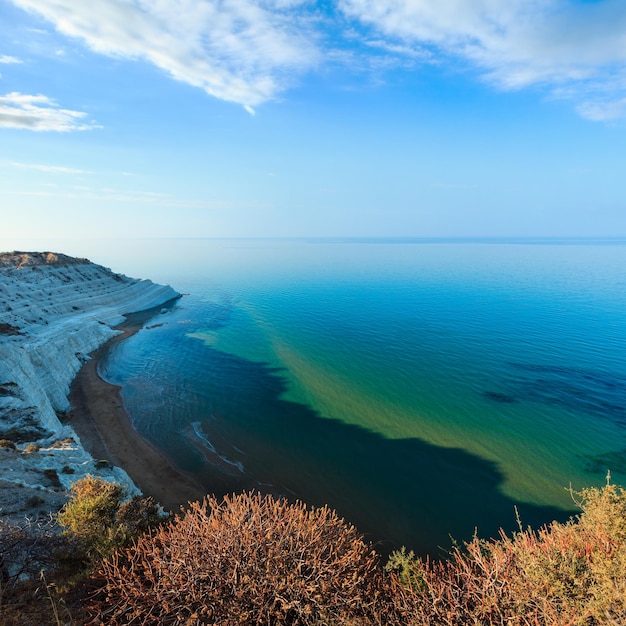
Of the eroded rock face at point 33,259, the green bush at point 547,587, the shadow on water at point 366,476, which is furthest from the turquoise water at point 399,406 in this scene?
the eroded rock face at point 33,259

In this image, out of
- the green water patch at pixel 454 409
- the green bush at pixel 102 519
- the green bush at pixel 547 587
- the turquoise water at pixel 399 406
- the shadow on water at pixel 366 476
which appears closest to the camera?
the green bush at pixel 547 587

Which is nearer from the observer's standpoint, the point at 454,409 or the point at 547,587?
the point at 547,587

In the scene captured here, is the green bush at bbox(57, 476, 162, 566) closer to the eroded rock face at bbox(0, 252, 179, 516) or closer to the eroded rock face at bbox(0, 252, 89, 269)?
the eroded rock face at bbox(0, 252, 179, 516)

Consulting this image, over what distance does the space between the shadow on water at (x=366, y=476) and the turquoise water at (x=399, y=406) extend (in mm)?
152

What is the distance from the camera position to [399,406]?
44250 mm

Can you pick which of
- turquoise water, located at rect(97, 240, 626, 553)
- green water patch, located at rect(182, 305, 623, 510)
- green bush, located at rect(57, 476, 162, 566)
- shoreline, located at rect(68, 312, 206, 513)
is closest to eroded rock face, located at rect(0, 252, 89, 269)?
turquoise water, located at rect(97, 240, 626, 553)

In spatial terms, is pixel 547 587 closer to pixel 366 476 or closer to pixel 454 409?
pixel 366 476

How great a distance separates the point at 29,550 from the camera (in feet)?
47.5

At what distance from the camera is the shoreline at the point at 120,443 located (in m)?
29.9

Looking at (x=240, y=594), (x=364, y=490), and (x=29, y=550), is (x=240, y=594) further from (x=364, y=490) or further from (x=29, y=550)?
(x=364, y=490)

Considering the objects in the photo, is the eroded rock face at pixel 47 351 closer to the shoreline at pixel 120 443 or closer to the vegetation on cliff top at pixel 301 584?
the shoreline at pixel 120 443

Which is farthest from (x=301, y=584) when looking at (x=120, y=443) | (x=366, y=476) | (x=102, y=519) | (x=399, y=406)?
(x=399, y=406)

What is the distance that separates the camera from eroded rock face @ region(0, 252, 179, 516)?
2492 centimetres

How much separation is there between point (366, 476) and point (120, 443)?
88.9 ft
